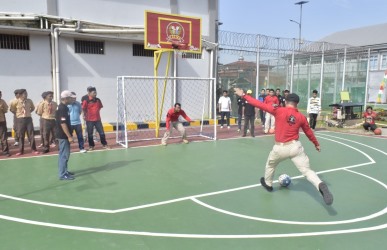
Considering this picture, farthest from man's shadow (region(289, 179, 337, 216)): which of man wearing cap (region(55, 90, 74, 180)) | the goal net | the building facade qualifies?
the building facade

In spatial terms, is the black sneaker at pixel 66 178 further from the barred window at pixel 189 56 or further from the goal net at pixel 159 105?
the barred window at pixel 189 56

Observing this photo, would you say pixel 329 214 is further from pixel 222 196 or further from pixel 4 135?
pixel 4 135

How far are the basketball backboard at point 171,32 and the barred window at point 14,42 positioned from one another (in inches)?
200

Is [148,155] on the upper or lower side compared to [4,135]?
lower

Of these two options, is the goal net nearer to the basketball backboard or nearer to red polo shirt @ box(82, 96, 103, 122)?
the basketball backboard

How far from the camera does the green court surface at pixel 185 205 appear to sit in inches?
168

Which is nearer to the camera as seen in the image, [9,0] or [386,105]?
[9,0]

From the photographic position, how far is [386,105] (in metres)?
21.5

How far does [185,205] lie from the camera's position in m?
5.48

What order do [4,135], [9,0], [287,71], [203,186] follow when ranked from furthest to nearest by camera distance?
[287,71]
[9,0]
[4,135]
[203,186]

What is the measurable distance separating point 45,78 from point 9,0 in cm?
305

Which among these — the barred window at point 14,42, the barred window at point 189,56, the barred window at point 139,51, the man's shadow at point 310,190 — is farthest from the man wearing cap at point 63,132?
the barred window at point 189,56

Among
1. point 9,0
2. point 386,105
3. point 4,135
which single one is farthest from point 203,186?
point 386,105

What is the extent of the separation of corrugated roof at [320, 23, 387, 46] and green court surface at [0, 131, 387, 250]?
32.2 m
